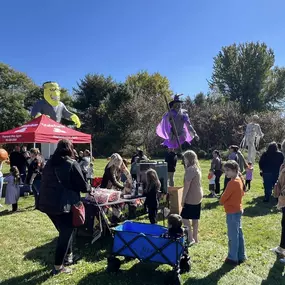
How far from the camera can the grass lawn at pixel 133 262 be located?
4.29 m

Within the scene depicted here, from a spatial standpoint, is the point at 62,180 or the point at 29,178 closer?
the point at 62,180

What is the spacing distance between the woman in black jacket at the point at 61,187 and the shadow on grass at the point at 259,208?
15.8 feet

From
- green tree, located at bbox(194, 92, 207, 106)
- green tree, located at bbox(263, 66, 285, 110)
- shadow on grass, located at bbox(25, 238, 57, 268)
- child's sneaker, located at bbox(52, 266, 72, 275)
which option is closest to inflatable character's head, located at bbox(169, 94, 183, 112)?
shadow on grass, located at bbox(25, 238, 57, 268)

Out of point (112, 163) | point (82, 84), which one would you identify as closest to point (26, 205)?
point (112, 163)

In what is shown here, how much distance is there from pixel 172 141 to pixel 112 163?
2787 mm

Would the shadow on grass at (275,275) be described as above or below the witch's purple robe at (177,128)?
below

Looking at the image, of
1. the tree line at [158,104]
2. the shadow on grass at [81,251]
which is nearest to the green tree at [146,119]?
the tree line at [158,104]

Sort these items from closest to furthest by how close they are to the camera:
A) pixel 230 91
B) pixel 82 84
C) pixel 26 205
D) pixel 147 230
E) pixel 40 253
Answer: pixel 147 230 → pixel 40 253 → pixel 26 205 → pixel 82 84 → pixel 230 91

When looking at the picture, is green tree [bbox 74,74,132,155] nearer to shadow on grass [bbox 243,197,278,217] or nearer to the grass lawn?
shadow on grass [bbox 243,197,278,217]

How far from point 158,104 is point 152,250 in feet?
86.0

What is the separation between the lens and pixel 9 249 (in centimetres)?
545

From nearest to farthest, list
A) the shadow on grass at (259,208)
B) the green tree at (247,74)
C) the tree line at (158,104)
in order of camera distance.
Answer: the shadow on grass at (259,208) → the tree line at (158,104) → the green tree at (247,74)

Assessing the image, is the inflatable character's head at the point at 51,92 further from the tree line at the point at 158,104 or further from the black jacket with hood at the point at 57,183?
the tree line at the point at 158,104

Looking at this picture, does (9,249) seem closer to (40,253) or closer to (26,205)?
(40,253)
